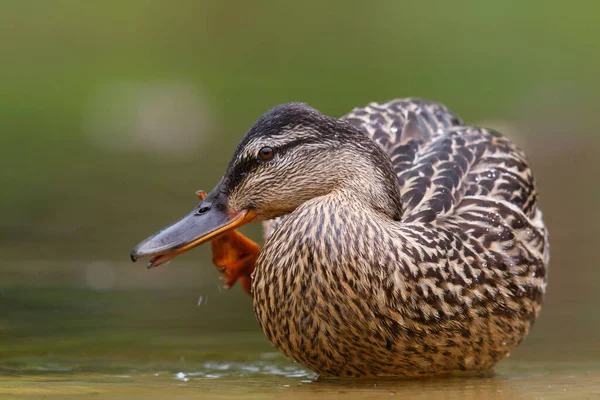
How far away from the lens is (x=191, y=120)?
16.4 metres

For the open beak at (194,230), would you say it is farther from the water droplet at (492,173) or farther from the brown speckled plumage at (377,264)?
the water droplet at (492,173)

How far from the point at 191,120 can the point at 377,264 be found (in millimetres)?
11044

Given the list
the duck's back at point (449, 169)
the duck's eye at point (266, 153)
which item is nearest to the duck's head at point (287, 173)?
the duck's eye at point (266, 153)

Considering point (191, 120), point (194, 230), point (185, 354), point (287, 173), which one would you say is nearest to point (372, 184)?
point (287, 173)

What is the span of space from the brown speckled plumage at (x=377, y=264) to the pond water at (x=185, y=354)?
18 cm

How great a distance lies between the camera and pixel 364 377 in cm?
595

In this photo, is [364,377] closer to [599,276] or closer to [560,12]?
[599,276]

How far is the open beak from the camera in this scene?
18.8 feet


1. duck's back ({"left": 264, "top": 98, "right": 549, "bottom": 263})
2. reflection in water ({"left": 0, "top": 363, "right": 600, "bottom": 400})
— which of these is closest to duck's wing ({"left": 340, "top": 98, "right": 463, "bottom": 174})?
duck's back ({"left": 264, "top": 98, "right": 549, "bottom": 263})

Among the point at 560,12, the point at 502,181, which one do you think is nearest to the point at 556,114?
the point at 560,12

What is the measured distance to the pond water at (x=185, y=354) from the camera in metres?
5.44

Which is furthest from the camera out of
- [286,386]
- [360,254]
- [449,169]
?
[449,169]

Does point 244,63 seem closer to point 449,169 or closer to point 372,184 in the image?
point 449,169

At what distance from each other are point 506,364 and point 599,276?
2.59m
